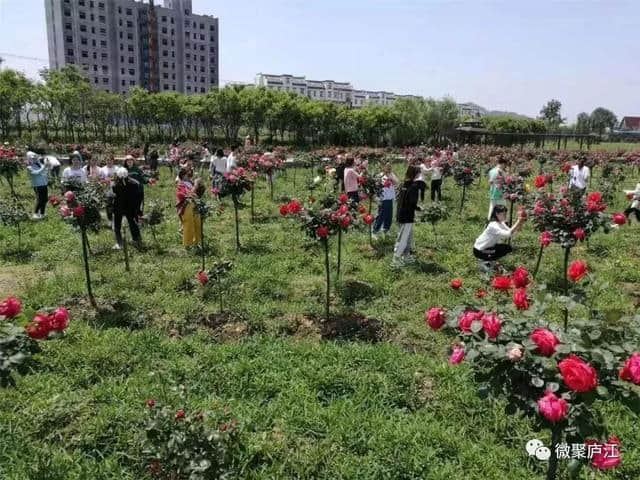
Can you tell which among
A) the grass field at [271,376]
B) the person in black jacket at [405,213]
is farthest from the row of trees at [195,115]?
the person in black jacket at [405,213]

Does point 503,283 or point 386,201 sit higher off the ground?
point 503,283

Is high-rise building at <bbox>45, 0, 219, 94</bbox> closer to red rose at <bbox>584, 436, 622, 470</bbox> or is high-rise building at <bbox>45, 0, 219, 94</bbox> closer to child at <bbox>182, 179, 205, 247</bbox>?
child at <bbox>182, 179, 205, 247</bbox>

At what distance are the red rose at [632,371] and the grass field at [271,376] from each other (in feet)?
5.42

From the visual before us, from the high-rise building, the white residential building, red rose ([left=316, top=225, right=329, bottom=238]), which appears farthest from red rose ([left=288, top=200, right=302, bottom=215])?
the white residential building

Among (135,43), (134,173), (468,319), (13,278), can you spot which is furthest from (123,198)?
(135,43)

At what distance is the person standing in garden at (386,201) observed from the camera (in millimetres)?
8672

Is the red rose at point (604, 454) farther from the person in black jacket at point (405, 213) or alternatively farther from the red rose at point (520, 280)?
the person in black jacket at point (405, 213)

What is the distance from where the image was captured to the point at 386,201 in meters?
8.88

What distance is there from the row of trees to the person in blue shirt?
24.9 meters

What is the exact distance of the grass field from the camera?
338 centimetres

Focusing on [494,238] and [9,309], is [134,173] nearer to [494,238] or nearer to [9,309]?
[494,238]

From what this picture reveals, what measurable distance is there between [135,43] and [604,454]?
294ft

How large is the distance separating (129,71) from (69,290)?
273ft

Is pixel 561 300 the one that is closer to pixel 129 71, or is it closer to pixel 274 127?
pixel 274 127
